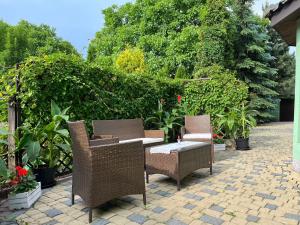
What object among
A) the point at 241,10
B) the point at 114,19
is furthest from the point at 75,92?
the point at 114,19

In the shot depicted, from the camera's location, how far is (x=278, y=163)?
16.1ft

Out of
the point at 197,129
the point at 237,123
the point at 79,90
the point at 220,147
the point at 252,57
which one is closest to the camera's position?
the point at 79,90

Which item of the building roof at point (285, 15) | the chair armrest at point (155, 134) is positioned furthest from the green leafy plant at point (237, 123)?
the building roof at point (285, 15)

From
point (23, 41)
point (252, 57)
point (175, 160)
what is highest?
point (23, 41)

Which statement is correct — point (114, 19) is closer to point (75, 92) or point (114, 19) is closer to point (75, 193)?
point (75, 92)

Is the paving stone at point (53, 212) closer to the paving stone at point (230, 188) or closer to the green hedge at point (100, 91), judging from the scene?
the green hedge at point (100, 91)

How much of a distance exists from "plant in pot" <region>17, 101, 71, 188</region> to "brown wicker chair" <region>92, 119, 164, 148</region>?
77 cm

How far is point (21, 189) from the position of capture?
2902 mm

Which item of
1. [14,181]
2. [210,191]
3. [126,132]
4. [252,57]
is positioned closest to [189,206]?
[210,191]

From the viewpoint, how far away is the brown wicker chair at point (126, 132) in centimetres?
448

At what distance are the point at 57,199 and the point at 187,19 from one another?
53.4ft

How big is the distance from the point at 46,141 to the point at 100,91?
1.53 m

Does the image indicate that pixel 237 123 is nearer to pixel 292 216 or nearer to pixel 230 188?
pixel 230 188

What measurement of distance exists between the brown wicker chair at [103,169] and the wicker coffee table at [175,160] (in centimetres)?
69
